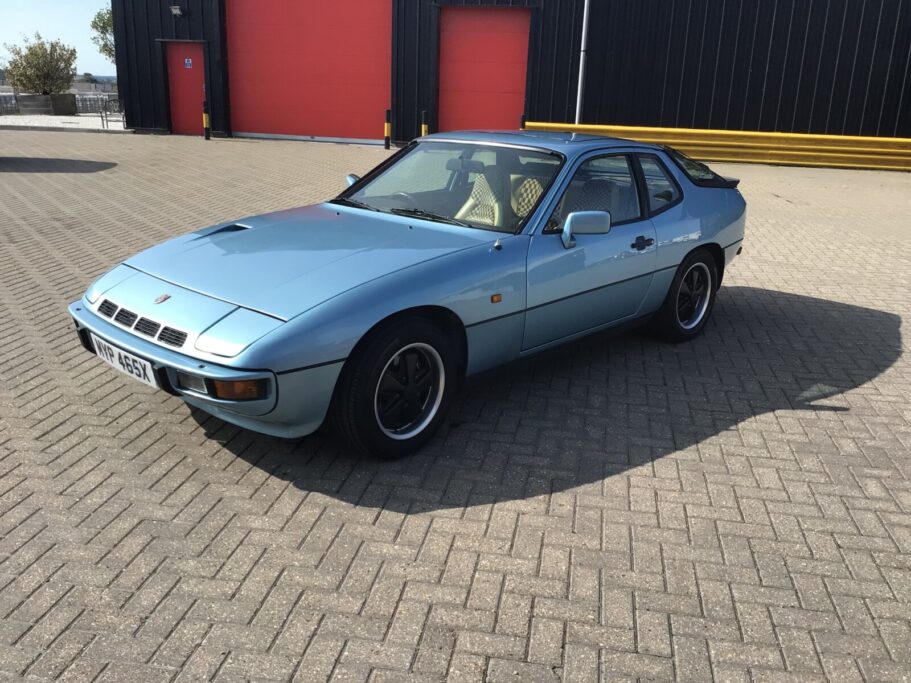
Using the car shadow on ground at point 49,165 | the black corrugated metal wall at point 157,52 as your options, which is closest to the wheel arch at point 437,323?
the car shadow on ground at point 49,165

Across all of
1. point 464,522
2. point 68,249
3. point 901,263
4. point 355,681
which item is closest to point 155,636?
point 355,681

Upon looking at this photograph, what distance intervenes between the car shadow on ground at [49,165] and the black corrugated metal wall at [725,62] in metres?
8.47

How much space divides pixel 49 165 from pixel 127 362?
13.4m

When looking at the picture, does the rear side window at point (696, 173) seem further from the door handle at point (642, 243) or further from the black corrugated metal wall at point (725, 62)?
the black corrugated metal wall at point (725, 62)

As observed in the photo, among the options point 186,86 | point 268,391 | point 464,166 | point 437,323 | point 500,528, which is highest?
point 186,86

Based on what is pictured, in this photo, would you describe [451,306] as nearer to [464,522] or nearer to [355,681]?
[464,522]

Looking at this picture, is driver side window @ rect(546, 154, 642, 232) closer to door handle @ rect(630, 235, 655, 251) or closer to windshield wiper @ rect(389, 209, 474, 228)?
door handle @ rect(630, 235, 655, 251)

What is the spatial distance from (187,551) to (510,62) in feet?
59.6

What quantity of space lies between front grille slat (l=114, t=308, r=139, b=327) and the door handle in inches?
115

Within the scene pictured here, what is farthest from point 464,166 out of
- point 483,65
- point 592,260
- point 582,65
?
point 483,65

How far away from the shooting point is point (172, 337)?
3406 mm

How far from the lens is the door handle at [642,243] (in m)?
4.89

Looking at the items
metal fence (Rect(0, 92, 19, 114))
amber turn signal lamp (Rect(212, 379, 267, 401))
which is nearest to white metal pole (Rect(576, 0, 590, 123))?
amber turn signal lamp (Rect(212, 379, 267, 401))

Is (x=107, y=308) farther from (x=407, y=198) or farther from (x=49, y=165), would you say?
(x=49, y=165)
